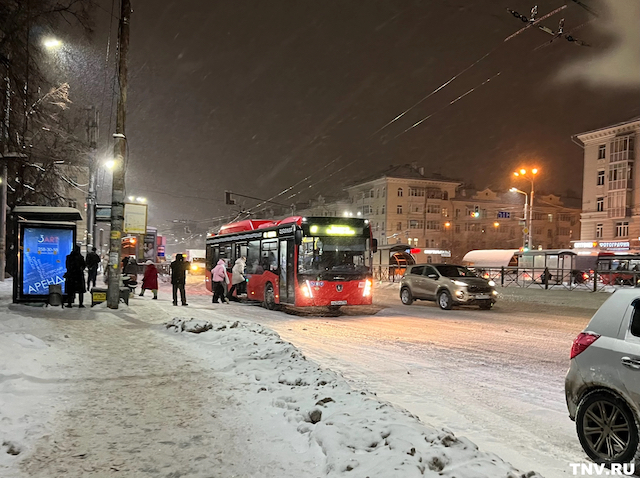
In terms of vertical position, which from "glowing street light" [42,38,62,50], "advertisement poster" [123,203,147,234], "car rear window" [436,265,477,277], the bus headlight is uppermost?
"glowing street light" [42,38,62,50]

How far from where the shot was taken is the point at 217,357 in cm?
868

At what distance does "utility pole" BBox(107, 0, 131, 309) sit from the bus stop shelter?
1.57 metres

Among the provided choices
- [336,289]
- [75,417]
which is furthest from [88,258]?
[75,417]

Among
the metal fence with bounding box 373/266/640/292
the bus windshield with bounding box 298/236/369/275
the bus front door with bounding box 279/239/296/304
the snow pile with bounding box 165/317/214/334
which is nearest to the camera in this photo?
the snow pile with bounding box 165/317/214/334

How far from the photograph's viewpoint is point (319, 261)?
16.8 metres

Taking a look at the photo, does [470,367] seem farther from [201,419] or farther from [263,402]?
[201,419]

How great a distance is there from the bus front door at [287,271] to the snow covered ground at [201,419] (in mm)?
7470

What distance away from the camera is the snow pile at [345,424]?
3.94 m

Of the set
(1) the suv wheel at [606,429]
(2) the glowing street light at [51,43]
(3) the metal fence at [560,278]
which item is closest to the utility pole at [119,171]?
(2) the glowing street light at [51,43]

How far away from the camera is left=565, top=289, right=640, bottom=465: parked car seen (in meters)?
4.36

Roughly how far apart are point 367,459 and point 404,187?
82056 mm

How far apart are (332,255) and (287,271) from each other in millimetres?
1570

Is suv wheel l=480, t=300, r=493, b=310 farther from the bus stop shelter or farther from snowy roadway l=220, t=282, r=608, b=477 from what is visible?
the bus stop shelter

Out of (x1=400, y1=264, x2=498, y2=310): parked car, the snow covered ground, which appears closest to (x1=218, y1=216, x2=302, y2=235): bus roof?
(x1=400, y1=264, x2=498, y2=310): parked car
